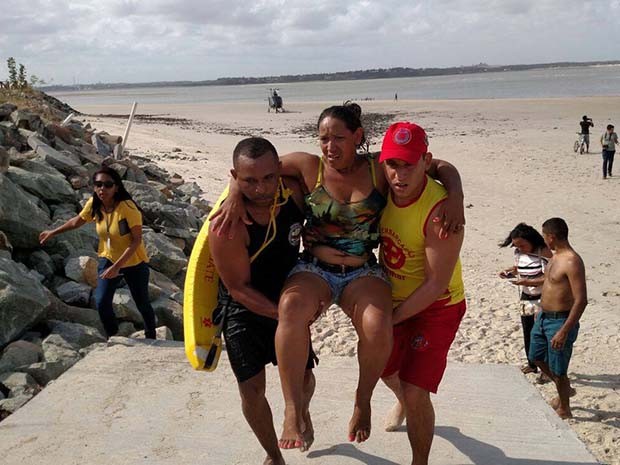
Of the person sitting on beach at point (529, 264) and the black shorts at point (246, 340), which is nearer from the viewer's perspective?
the black shorts at point (246, 340)

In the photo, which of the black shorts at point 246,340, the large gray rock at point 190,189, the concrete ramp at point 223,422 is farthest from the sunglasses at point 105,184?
the large gray rock at point 190,189

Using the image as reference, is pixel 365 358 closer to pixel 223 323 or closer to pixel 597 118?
pixel 223 323

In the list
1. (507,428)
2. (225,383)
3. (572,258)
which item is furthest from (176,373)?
(572,258)

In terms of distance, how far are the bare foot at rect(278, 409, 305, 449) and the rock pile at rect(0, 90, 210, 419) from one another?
223 centimetres

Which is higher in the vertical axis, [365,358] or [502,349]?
[365,358]

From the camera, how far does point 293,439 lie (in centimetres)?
323

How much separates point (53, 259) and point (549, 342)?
4.92m

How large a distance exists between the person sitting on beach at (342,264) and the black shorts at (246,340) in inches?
9.1

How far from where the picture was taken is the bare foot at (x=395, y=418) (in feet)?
13.5

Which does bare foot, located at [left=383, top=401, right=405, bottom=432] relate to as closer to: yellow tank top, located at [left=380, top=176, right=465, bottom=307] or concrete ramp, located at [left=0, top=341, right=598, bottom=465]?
concrete ramp, located at [left=0, top=341, right=598, bottom=465]

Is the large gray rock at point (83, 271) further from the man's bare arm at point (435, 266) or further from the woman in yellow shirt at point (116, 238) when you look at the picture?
the man's bare arm at point (435, 266)

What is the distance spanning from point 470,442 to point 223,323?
1.65m

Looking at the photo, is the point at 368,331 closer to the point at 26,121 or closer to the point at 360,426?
the point at 360,426

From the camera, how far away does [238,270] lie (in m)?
3.34
